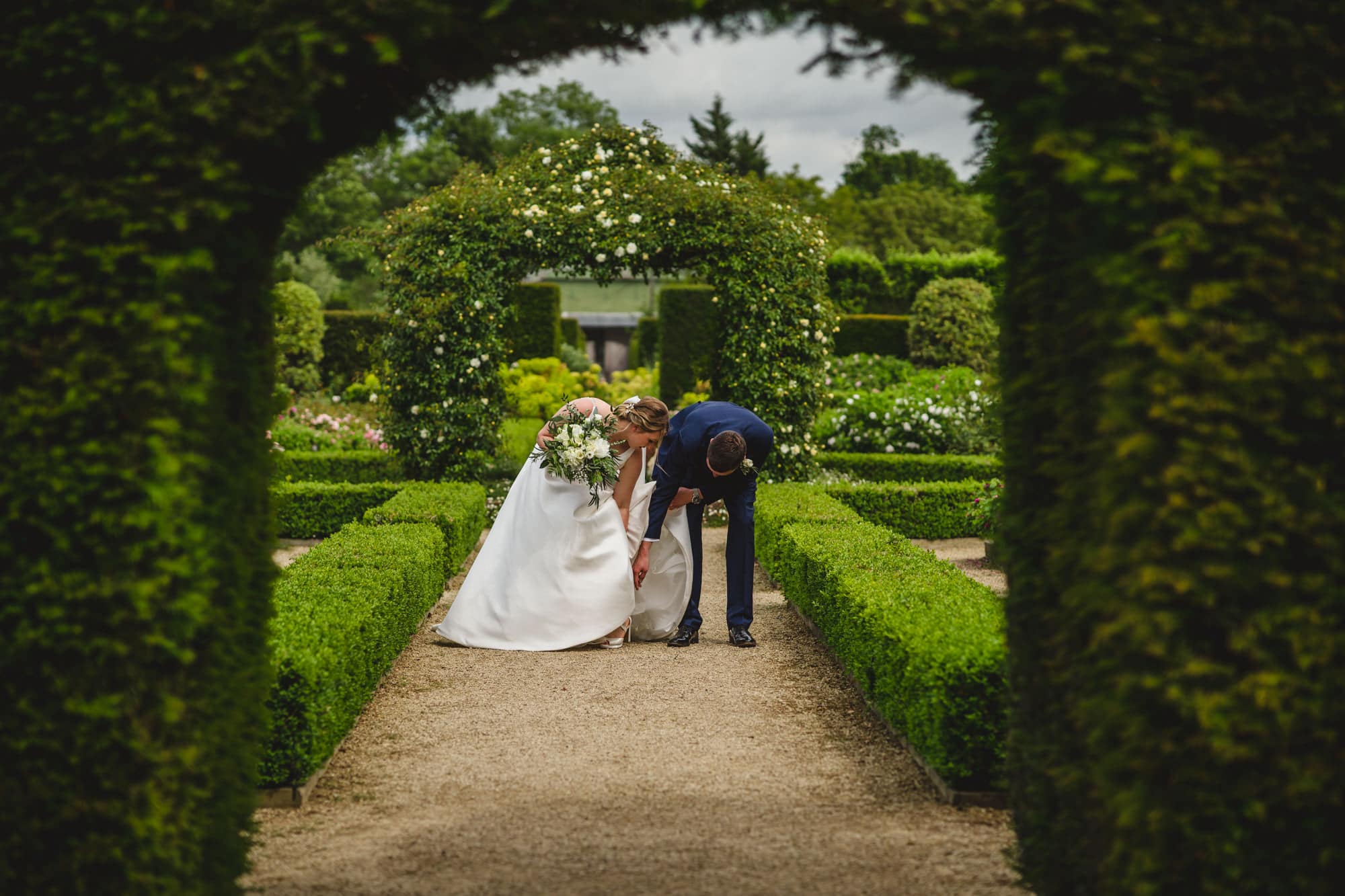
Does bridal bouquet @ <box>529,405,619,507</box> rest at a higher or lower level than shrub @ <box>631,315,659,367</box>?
lower

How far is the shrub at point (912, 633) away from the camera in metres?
4.53

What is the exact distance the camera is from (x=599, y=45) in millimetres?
2965

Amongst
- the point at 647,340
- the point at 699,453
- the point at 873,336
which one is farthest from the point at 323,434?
the point at 647,340

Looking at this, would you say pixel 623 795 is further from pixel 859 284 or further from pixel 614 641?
pixel 859 284

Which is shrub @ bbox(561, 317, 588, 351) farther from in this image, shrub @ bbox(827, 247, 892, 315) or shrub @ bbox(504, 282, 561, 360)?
shrub @ bbox(827, 247, 892, 315)

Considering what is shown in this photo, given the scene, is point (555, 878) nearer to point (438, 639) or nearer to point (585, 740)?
point (585, 740)

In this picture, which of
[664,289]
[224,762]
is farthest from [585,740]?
[664,289]

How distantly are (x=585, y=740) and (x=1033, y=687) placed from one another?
8.75 ft

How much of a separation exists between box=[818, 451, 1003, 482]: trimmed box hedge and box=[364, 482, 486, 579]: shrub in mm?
4847

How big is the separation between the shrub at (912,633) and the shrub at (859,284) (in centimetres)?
1765

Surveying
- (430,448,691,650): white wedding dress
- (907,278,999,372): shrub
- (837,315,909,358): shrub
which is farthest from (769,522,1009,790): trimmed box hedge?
(837,315,909,358): shrub

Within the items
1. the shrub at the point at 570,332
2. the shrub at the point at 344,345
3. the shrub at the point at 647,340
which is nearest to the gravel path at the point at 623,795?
the shrub at the point at 344,345

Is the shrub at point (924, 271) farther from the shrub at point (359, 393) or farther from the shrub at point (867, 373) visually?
the shrub at point (359, 393)

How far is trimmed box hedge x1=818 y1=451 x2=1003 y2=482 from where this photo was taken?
1374 cm
